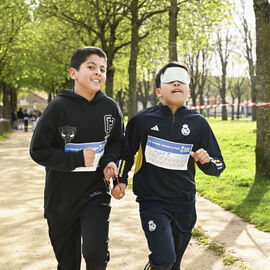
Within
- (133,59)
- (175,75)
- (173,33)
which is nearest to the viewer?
(175,75)

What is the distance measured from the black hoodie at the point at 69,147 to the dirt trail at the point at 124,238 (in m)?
1.37

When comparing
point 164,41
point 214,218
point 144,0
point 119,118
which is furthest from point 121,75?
point 119,118

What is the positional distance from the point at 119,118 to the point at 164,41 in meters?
19.8

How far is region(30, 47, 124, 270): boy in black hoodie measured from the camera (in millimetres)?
3096

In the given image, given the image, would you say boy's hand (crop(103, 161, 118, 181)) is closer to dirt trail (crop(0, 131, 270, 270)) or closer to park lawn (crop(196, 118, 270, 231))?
dirt trail (crop(0, 131, 270, 270))

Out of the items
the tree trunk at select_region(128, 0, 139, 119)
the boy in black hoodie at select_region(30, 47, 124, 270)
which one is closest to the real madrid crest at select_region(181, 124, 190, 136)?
the boy in black hoodie at select_region(30, 47, 124, 270)

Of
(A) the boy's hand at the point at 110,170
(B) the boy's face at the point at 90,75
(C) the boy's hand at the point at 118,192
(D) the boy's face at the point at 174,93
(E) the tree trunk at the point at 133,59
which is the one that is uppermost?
(E) the tree trunk at the point at 133,59

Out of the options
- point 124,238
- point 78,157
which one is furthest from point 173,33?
point 78,157

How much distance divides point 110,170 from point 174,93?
0.80 meters

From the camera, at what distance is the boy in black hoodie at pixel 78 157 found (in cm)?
310

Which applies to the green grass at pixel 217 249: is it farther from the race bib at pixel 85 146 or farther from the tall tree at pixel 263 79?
the tall tree at pixel 263 79

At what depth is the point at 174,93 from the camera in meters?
3.37

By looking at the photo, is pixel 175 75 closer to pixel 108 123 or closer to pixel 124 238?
pixel 108 123

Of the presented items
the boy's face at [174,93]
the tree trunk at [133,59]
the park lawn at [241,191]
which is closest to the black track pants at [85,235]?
the boy's face at [174,93]
